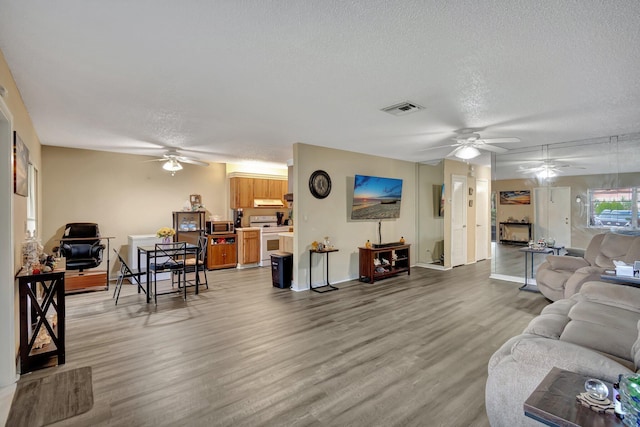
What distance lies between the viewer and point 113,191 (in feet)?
21.1

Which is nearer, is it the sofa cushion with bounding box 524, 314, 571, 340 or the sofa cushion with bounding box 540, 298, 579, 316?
the sofa cushion with bounding box 524, 314, 571, 340

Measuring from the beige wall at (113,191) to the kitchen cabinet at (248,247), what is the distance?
126cm

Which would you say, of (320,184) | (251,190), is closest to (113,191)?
(251,190)

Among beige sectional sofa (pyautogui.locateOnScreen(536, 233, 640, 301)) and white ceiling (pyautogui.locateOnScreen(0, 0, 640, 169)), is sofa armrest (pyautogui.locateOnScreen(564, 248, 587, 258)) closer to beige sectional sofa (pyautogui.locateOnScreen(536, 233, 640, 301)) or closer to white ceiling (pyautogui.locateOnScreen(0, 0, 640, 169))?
beige sectional sofa (pyautogui.locateOnScreen(536, 233, 640, 301))

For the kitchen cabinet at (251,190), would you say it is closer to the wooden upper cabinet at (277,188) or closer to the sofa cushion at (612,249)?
the wooden upper cabinet at (277,188)

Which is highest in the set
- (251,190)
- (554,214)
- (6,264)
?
(251,190)

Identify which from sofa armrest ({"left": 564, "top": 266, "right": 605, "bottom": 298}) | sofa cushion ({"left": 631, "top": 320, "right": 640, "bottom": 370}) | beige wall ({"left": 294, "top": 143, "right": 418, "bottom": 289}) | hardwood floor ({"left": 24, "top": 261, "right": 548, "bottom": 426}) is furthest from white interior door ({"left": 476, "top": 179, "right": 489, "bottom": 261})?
sofa cushion ({"left": 631, "top": 320, "right": 640, "bottom": 370})

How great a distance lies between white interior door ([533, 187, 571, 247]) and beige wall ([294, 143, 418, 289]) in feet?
8.68

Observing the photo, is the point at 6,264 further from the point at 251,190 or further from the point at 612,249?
the point at 612,249

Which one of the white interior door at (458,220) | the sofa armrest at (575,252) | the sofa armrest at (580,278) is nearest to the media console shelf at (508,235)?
the white interior door at (458,220)

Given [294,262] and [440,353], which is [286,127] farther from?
[440,353]

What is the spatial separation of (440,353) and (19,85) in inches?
189

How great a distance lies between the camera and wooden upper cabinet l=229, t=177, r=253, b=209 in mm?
7715

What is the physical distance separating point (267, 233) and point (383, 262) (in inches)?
122
